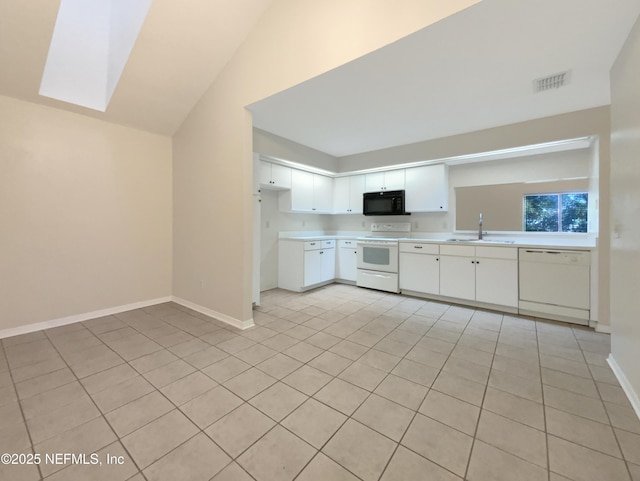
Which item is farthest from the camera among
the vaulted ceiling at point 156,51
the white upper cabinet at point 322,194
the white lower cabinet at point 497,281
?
the white upper cabinet at point 322,194

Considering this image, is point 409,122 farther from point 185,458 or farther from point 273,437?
point 185,458

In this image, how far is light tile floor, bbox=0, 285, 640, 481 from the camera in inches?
49.6

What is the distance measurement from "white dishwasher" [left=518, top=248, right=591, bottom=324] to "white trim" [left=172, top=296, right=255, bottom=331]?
331 cm

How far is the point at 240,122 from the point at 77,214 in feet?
7.32

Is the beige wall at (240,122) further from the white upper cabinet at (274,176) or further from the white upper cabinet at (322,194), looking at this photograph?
the white upper cabinet at (322,194)

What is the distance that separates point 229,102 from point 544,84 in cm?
317

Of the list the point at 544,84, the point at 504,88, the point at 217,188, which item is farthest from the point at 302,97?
the point at 544,84

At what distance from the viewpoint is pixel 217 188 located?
3.16 meters

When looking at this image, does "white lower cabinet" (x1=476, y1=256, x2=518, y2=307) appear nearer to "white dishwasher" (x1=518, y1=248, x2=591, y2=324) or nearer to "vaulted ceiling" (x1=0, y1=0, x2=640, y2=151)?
"white dishwasher" (x1=518, y1=248, x2=591, y2=324)

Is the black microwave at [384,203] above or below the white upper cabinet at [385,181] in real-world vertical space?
below

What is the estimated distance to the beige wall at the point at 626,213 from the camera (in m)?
1.64

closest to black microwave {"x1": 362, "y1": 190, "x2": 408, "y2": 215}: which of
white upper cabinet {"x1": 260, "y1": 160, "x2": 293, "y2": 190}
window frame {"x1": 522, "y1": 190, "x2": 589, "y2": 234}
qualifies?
white upper cabinet {"x1": 260, "y1": 160, "x2": 293, "y2": 190}

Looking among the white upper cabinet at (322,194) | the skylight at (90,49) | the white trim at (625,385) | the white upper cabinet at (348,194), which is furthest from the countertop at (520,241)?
the skylight at (90,49)

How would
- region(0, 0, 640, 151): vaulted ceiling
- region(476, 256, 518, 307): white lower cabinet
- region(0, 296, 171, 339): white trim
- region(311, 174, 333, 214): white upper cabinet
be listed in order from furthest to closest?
region(311, 174, 333, 214): white upper cabinet, region(476, 256, 518, 307): white lower cabinet, region(0, 296, 171, 339): white trim, region(0, 0, 640, 151): vaulted ceiling
